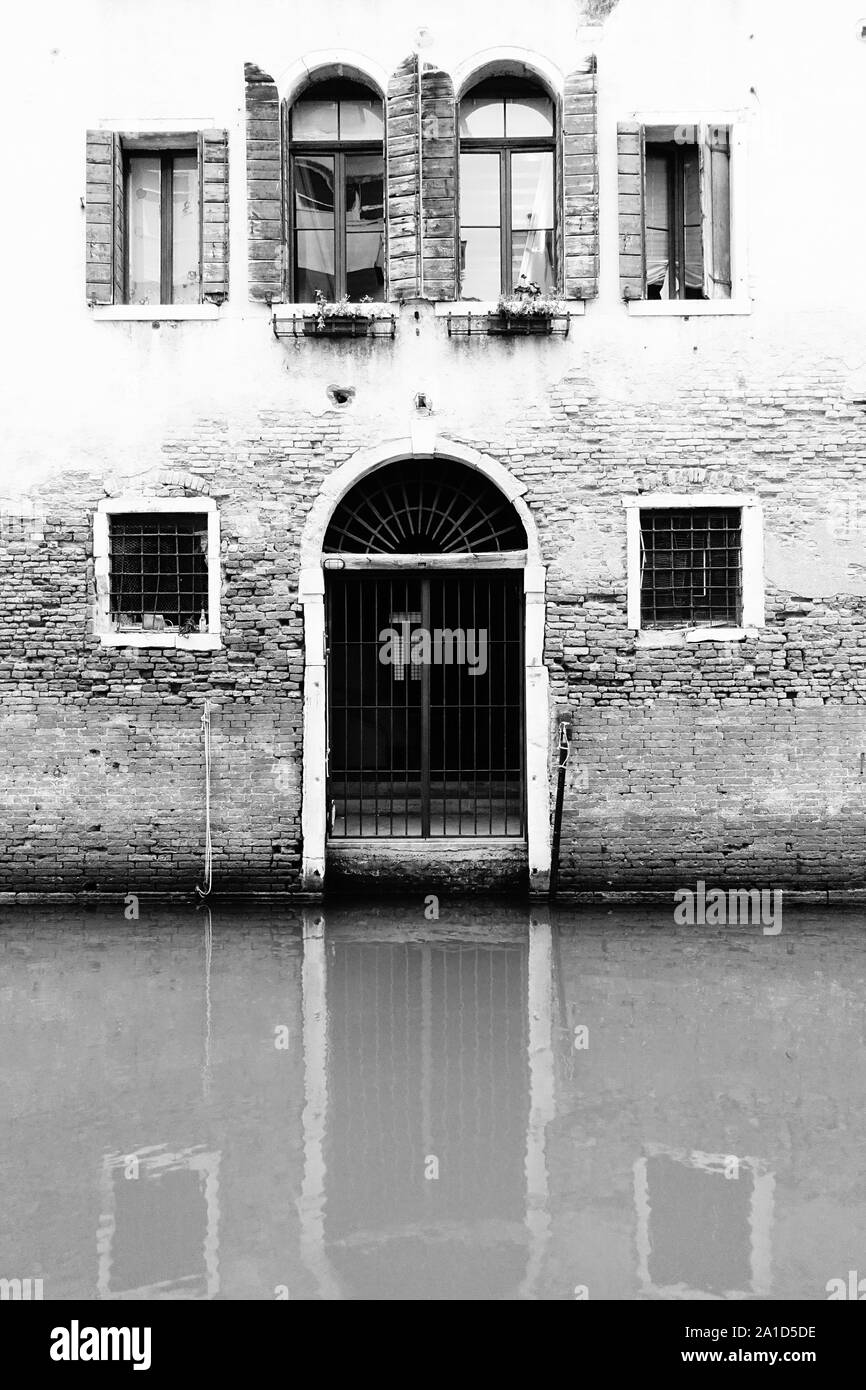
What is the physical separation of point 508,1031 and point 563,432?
187 inches

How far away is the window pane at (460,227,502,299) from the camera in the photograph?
8.74m

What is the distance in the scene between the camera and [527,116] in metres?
8.73

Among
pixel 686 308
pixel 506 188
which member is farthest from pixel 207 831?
pixel 506 188

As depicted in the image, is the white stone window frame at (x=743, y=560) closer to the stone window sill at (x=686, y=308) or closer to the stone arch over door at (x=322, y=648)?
the stone arch over door at (x=322, y=648)

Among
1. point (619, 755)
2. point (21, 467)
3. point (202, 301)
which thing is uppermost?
point (202, 301)

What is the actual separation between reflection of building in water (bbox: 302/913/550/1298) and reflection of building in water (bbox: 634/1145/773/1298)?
379mm

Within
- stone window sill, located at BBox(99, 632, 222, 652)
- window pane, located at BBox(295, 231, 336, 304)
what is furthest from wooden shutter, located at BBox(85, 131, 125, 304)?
stone window sill, located at BBox(99, 632, 222, 652)

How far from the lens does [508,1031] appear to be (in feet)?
18.5

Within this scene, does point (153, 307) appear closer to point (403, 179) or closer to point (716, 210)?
point (403, 179)

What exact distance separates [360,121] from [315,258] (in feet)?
3.65

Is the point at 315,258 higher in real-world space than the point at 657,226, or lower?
lower

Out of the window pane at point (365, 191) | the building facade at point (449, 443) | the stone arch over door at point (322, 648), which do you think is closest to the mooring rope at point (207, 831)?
the building facade at point (449, 443)

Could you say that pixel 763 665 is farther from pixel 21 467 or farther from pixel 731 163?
pixel 21 467

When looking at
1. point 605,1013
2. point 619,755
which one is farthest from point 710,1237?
point 619,755
